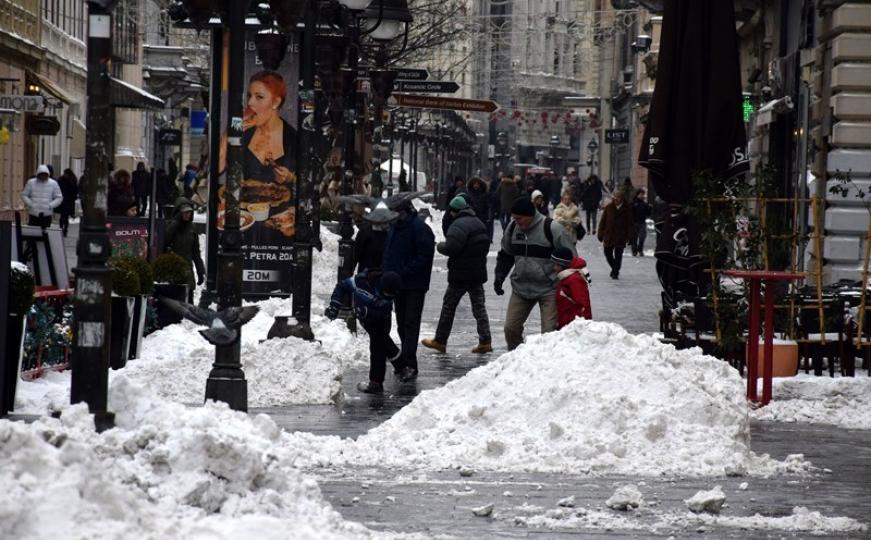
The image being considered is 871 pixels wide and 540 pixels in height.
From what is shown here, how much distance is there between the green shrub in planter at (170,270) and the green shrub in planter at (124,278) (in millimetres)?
2344

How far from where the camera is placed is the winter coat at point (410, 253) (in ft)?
56.0

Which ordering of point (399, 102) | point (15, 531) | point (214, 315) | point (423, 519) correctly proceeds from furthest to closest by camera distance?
1. point (399, 102)
2. point (214, 315)
3. point (423, 519)
4. point (15, 531)

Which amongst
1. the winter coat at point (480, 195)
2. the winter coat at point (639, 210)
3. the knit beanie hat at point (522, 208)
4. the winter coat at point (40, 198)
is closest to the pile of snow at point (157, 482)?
the knit beanie hat at point (522, 208)

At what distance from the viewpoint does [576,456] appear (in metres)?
11.3

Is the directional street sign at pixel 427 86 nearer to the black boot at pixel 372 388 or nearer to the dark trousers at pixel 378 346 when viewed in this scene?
the dark trousers at pixel 378 346

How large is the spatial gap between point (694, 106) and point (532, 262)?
9.76ft

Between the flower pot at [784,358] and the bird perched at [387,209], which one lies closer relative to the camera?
the flower pot at [784,358]

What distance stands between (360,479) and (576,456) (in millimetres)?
1370

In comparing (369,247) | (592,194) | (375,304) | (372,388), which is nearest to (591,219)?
(592,194)

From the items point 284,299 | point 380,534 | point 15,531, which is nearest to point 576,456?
point 380,534

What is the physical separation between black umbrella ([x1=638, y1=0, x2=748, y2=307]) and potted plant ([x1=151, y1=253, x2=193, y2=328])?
5.00 metres

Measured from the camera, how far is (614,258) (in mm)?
35438

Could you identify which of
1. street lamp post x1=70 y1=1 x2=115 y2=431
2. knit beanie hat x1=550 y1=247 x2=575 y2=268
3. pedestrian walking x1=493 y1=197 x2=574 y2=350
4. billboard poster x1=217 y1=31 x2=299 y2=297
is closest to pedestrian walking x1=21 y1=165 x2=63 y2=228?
billboard poster x1=217 y1=31 x2=299 y2=297

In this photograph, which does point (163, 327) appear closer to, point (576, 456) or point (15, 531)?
point (576, 456)
